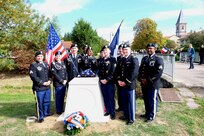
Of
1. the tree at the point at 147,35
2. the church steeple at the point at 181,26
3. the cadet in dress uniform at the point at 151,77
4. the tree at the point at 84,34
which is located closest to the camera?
the cadet in dress uniform at the point at 151,77

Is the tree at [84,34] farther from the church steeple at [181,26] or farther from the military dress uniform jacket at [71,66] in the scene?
the church steeple at [181,26]

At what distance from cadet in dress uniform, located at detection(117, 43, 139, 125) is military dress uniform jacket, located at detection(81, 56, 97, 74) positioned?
122 centimetres

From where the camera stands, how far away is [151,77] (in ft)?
18.8

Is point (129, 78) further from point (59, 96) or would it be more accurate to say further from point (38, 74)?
point (38, 74)

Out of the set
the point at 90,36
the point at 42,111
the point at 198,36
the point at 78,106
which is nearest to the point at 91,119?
the point at 78,106

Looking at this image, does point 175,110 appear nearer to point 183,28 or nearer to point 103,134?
point 103,134

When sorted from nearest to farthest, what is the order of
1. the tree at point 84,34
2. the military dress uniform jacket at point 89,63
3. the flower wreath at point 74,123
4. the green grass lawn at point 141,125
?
the flower wreath at point 74,123, the green grass lawn at point 141,125, the military dress uniform jacket at point 89,63, the tree at point 84,34

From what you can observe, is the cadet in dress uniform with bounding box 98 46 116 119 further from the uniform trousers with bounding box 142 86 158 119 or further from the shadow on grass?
the shadow on grass

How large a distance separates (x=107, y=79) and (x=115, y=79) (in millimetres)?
225

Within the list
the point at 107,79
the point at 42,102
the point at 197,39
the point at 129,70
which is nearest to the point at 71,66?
the point at 42,102

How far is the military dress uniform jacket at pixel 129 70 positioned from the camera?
5.58m

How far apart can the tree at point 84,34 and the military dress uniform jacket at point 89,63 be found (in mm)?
25714

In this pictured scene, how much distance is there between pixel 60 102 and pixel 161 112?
279cm

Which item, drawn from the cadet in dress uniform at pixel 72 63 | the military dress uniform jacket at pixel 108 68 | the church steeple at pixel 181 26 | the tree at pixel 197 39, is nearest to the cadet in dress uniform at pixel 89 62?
the cadet in dress uniform at pixel 72 63
